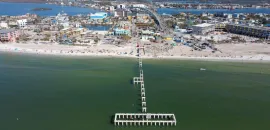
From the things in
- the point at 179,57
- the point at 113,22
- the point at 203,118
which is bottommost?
the point at 203,118

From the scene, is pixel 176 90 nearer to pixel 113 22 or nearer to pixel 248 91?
pixel 248 91

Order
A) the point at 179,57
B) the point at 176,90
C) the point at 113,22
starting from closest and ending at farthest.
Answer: the point at 176,90 → the point at 179,57 → the point at 113,22

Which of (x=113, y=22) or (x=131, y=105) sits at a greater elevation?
(x=113, y=22)

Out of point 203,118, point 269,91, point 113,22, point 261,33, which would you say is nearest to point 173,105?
point 203,118

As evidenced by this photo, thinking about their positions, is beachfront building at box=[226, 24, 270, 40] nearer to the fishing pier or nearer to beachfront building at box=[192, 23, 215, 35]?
beachfront building at box=[192, 23, 215, 35]

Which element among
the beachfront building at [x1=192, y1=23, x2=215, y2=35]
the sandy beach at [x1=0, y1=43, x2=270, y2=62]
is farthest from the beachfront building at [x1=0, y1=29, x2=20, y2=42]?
the beachfront building at [x1=192, y1=23, x2=215, y2=35]

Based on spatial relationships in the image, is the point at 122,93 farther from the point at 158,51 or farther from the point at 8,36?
the point at 8,36

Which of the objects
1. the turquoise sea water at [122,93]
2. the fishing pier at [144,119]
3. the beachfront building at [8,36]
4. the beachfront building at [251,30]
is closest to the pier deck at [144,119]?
→ the fishing pier at [144,119]

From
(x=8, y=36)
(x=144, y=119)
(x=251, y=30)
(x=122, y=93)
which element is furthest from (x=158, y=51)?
(x=8, y=36)
